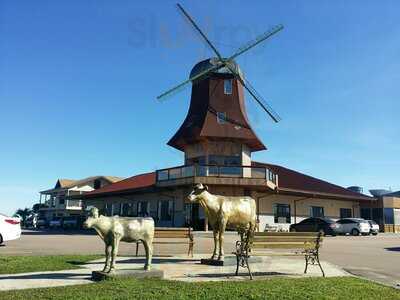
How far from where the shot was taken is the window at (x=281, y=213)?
39.9 m

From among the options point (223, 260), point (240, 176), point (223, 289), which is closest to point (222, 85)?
point (240, 176)

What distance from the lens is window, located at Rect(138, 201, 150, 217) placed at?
4141 centimetres

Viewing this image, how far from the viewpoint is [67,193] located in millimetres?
74438

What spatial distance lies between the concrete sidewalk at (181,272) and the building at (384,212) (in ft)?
125

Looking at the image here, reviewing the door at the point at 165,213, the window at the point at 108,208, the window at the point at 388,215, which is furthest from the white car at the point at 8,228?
the window at the point at 388,215

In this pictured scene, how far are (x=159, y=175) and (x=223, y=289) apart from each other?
28388 mm

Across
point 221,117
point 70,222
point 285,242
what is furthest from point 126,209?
point 285,242

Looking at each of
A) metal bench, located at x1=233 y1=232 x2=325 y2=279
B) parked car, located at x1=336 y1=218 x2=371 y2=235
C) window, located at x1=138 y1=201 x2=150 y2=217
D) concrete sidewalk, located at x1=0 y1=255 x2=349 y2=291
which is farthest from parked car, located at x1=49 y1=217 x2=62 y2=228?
metal bench, located at x1=233 y1=232 x2=325 y2=279

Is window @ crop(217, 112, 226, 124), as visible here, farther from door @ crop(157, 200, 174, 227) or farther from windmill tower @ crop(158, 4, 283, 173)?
door @ crop(157, 200, 174, 227)

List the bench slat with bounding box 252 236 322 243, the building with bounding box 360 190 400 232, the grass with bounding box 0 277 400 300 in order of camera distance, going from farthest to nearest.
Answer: the building with bounding box 360 190 400 232 < the bench slat with bounding box 252 236 322 243 < the grass with bounding box 0 277 400 300

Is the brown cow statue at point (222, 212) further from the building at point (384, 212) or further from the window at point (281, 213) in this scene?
the building at point (384, 212)

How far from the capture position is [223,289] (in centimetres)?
844

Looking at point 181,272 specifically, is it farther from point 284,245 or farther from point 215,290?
point 215,290

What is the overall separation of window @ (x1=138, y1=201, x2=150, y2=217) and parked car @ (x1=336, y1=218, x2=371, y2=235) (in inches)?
639
